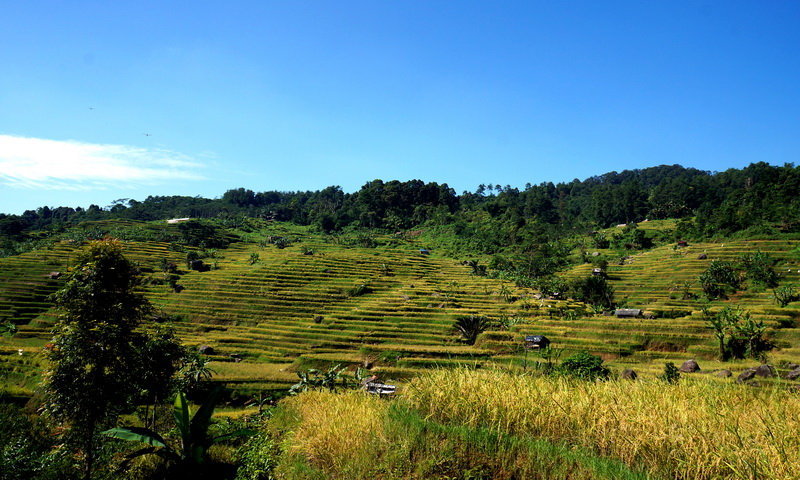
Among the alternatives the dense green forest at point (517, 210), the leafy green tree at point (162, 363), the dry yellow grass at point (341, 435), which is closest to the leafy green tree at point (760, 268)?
the dense green forest at point (517, 210)

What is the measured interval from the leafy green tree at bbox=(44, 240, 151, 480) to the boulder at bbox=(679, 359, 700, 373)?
3391 centimetres

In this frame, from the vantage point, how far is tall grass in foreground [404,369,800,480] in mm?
5355

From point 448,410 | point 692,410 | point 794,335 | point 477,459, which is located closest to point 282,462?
point 448,410

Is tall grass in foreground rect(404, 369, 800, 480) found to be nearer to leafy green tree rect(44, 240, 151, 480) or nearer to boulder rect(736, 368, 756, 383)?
leafy green tree rect(44, 240, 151, 480)

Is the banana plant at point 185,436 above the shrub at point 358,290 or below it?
above

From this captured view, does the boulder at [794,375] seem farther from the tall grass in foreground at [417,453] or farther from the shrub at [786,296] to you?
the tall grass in foreground at [417,453]

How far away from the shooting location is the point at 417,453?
6.37 m

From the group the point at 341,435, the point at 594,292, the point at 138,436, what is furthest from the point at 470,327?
the point at 341,435

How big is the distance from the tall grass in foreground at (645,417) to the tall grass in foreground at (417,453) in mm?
442

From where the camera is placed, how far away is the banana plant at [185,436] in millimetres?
9367

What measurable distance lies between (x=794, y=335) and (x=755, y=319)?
3.70 m

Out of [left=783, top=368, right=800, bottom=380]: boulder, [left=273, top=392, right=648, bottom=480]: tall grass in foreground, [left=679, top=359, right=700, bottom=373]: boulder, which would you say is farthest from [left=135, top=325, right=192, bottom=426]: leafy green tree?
[left=783, top=368, right=800, bottom=380]: boulder

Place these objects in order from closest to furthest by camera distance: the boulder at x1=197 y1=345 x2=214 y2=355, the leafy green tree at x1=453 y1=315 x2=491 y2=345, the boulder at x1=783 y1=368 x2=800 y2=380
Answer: the boulder at x1=783 y1=368 x2=800 y2=380 < the boulder at x1=197 y1=345 x2=214 y2=355 < the leafy green tree at x1=453 y1=315 x2=491 y2=345

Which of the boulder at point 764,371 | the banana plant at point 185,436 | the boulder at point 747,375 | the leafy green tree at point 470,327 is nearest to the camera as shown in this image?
the banana plant at point 185,436
